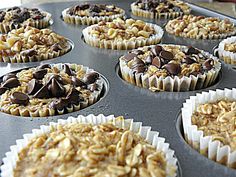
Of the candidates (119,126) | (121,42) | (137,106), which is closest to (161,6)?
(121,42)

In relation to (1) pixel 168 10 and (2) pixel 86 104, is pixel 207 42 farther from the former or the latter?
(2) pixel 86 104

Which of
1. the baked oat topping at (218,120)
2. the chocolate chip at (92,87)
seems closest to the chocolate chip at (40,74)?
the chocolate chip at (92,87)

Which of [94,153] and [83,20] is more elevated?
[94,153]

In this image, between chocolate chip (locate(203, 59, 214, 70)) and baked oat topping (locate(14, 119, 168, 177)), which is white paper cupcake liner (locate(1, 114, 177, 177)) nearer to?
baked oat topping (locate(14, 119, 168, 177))

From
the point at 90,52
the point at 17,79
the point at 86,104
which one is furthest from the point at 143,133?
the point at 90,52

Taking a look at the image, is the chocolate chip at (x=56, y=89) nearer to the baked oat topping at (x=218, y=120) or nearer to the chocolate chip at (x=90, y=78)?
the chocolate chip at (x=90, y=78)

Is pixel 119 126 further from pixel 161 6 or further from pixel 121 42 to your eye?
pixel 161 6

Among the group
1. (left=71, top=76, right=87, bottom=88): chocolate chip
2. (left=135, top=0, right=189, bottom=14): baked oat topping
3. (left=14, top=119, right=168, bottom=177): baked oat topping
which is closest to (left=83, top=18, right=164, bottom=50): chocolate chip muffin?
(left=135, top=0, right=189, bottom=14): baked oat topping
